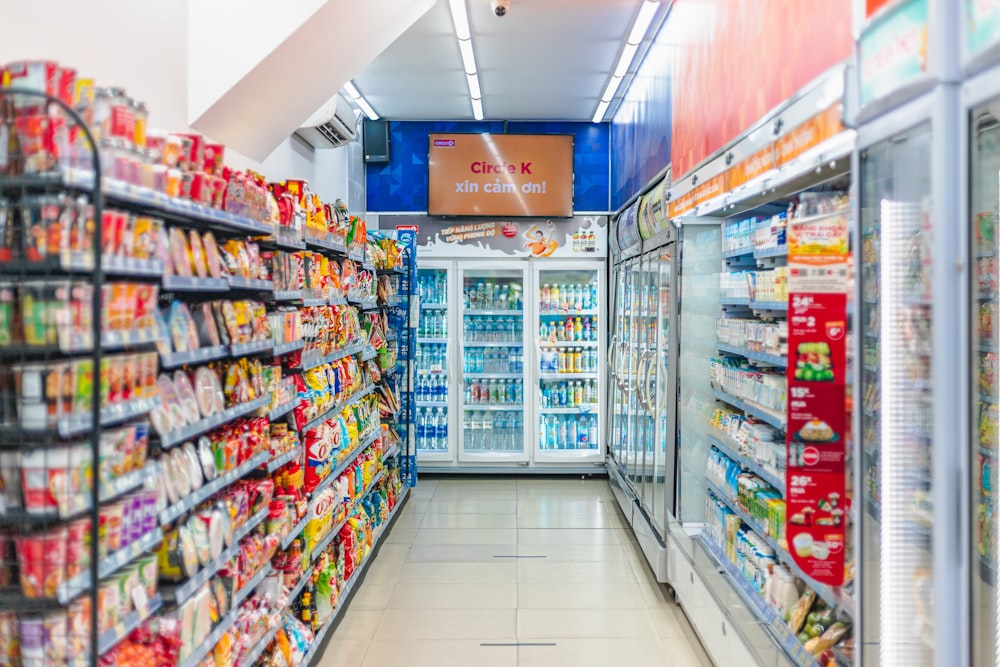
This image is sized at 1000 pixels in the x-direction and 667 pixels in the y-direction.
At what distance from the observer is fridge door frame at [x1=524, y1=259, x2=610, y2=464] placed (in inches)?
325

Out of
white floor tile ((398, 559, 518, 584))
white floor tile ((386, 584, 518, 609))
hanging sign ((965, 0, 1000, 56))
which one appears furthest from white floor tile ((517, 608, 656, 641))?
hanging sign ((965, 0, 1000, 56))

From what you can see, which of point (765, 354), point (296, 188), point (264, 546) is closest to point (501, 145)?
point (296, 188)

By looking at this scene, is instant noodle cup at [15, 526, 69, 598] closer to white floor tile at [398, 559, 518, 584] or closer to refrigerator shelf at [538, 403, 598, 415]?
white floor tile at [398, 559, 518, 584]

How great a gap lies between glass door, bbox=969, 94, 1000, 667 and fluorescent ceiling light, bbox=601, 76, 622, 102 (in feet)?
15.9

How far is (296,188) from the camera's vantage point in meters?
3.81

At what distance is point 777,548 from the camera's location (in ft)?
10.9

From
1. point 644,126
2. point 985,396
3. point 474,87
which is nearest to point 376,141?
point 474,87

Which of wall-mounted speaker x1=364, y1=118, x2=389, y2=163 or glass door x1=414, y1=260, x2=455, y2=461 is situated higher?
wall-mounted speaker x1=364, y1=118, x2=389, y2=163

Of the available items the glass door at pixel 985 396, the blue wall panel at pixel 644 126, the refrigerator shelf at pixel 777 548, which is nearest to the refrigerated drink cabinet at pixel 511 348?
the blue wall panel at pixel 644 126

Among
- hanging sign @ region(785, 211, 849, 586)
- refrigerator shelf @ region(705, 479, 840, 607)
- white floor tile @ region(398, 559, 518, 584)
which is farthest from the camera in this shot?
white floor tile @ region(398, 559, 518, 584)

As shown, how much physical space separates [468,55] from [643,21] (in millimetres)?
1406

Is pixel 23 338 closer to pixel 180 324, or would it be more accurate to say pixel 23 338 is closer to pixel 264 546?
pixel 180 324

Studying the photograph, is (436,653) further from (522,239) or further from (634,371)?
(522,239)

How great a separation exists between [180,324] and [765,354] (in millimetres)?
2384
